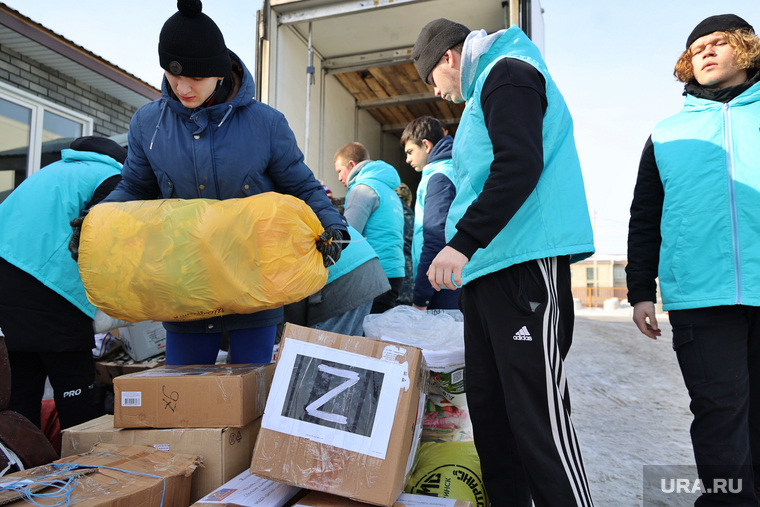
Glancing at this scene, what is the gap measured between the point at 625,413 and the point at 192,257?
297cm

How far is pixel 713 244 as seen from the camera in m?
1.65

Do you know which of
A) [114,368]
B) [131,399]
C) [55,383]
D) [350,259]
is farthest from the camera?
[114,368]

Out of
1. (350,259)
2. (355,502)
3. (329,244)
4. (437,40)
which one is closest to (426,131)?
(350,259)

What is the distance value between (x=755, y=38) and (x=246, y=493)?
7.40 ft

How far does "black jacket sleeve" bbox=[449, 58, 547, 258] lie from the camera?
4.19 feet

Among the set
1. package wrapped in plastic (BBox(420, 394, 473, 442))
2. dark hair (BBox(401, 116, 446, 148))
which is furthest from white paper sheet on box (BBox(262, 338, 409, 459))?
dark hair (BBox(401, 116, 446, 148))

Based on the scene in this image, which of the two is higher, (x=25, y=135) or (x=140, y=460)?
(x=25, y=135)

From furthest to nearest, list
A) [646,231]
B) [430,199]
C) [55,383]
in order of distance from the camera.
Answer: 1. [430,199]
2. [55,383]
3. [646,231]

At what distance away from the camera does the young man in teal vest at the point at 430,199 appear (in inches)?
111

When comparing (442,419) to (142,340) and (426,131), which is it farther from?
(426,131)

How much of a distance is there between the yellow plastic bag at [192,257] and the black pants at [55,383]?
0.58 meters

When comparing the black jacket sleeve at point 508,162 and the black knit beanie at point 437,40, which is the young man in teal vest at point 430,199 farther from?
the black jacket sleeve at point 508,162

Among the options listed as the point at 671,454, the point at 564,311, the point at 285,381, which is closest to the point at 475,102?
the point at 564,311

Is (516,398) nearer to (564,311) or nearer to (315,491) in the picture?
(564,311)
